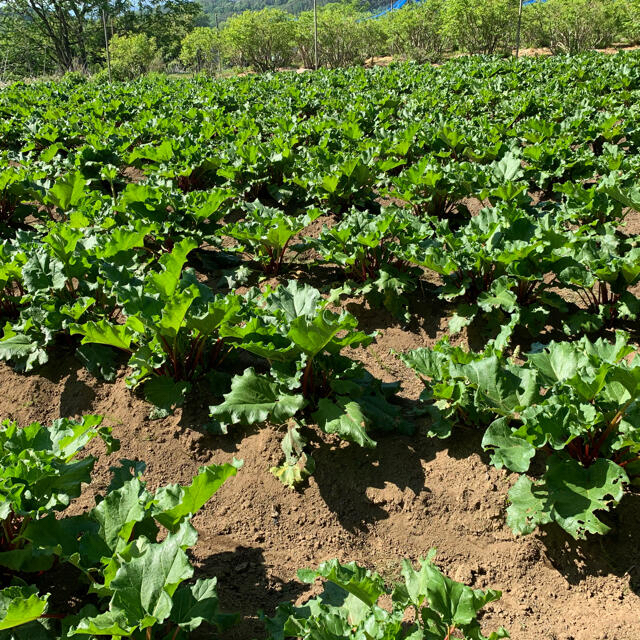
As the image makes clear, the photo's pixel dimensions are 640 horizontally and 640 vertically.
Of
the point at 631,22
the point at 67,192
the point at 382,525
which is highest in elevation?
the point at 631,22

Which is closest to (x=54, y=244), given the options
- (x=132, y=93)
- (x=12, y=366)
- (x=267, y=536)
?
(x=12, y=366)

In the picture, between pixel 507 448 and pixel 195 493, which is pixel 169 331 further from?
pixel 507 448

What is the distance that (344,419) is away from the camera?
3305 mm

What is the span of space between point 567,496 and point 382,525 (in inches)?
40.1

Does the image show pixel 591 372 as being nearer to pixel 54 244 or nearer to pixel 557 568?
pixel 557 568

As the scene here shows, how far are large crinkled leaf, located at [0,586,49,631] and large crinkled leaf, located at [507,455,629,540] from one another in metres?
2.13

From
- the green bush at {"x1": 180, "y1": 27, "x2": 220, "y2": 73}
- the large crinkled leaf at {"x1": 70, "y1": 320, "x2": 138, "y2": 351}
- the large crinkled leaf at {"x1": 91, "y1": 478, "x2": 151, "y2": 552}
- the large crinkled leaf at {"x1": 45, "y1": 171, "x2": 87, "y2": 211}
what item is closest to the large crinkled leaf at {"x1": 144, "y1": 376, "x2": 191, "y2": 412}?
the large crinkled leaf at {"x1": 70, "y1": 320, "x2": 138, "y2": 351}

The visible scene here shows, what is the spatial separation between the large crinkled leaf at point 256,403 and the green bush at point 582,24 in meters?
33.5

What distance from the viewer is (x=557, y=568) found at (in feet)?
9.38

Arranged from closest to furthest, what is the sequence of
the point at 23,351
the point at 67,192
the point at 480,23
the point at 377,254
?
1. the point at 23,351
2. the point at 377,254
3. the point at 67,192
4. the point at 480,23

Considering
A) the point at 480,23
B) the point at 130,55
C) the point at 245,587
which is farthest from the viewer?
the point at 130,55

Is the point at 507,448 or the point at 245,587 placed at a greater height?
the point at 507,448

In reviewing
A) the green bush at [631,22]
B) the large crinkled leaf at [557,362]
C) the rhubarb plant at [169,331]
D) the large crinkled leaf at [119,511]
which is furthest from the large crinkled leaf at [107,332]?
the green bush at [631,22]

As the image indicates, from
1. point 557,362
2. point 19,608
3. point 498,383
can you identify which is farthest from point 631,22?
point 19,608
